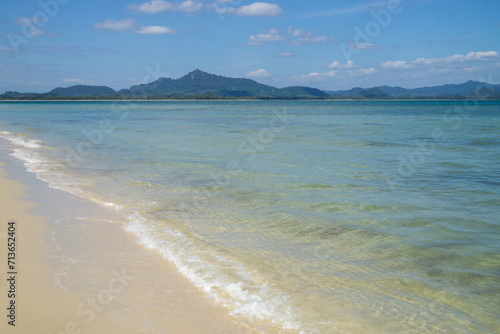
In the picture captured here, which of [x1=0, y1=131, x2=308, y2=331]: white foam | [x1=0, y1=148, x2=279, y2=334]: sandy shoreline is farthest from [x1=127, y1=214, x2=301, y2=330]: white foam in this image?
[x1=0, y1=148, x2=279, y2=334]: sandy shoreline

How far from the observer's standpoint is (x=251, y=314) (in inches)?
163

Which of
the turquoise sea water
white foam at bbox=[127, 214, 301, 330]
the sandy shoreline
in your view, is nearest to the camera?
the sandy shoreline

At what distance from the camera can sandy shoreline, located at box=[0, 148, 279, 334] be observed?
387cm

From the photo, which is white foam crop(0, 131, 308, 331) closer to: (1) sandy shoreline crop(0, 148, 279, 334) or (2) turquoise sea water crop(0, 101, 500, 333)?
(2) turquoise sea water crop(0, 101, 500, 333)

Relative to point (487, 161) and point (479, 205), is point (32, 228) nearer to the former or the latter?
point (479, 205)

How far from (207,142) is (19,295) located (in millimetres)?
17154

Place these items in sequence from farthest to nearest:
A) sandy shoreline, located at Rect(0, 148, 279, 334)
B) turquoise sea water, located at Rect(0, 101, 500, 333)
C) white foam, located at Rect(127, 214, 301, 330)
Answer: turquoise sea water, located at Rect(0, 101, 500, 333)
white foam, located at Rect(127, 214, 301, 330)
sandy shoreline, located at Rect(0, 148, 279, 334)

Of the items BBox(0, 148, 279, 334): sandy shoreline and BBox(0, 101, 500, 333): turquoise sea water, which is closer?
BBox(0, 148, 279, 334): sandy shoreline

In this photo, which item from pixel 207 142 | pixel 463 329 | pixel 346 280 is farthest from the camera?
pixel 207 142

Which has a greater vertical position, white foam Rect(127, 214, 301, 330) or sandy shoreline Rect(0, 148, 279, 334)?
sandy shoreline Rect(0, 148, 279, 334)

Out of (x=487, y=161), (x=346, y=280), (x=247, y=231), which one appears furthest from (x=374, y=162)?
(x=346, y=280)

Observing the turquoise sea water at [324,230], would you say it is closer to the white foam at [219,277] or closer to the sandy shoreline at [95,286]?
the white foam at [219,277]

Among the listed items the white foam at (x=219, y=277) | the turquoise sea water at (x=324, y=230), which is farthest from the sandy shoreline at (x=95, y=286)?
the turquoise sea water at (x=324, y=230)

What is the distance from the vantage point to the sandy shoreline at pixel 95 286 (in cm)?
387
